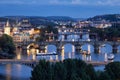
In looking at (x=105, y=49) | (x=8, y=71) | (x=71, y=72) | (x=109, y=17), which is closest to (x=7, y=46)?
(x=105, y=49)

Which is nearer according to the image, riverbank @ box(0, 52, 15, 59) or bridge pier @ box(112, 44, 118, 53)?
riverbank @ box(0, 52, 15, 59)

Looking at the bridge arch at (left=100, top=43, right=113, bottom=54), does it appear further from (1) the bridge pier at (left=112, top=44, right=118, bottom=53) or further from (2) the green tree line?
(2) the green tree line

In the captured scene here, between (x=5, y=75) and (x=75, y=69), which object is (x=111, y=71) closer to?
(x=75, y=69)

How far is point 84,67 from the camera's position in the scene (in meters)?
19.4

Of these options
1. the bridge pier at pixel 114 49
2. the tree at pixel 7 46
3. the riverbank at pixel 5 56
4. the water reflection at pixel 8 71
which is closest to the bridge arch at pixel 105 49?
the bridge pier at pixel 114 49

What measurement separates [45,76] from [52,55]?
19469 millimetres

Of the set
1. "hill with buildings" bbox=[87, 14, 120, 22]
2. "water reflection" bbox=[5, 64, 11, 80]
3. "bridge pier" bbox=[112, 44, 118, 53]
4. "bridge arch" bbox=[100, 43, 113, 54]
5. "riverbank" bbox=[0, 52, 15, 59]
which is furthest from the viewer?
"hill with buildings" bbox=[87, 14, 120, 22]

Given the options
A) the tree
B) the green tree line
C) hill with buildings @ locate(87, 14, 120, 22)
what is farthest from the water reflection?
hill with buildings @ locate(87, 14, 120, 22)

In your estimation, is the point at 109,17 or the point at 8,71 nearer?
the point at 8,71

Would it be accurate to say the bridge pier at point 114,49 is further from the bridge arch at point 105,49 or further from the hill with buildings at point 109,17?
the hill with buildings at point 109,17

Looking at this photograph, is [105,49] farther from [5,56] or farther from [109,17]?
[109,17]

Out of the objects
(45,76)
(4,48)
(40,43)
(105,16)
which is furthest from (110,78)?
(105,16)

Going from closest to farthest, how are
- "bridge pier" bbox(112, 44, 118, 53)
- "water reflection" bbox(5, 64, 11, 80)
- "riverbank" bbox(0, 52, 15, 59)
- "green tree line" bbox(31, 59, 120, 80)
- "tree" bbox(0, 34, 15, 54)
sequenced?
"green tree line" bbox(31, 59, 120, 80)
"water reflection" bbox(5, 64, 11, 80)
"riverbank" bbox(0, 52, 15, 59)
"tree" bbox(0, 34, 15, 54)
"bridge pier" bbox(112, 44, 118, 53)

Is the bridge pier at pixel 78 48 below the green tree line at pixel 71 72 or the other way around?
below
